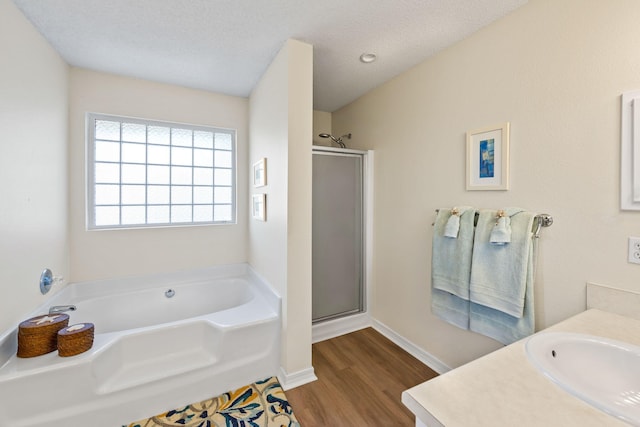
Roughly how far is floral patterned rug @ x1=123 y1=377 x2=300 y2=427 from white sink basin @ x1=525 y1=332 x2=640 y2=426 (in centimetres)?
135

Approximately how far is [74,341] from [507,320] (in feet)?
8.24

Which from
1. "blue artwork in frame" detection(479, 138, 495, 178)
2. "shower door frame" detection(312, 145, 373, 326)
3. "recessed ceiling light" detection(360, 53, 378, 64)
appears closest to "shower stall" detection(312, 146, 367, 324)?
"shower door frame" detection(312, 145, 373, 326)

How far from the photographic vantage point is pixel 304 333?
6.52ft

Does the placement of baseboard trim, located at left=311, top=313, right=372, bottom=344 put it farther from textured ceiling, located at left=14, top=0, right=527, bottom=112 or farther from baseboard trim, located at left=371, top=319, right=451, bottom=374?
textured ceiling, located at left=14, top=0, right=527, bottom=112

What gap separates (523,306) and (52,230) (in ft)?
10.6

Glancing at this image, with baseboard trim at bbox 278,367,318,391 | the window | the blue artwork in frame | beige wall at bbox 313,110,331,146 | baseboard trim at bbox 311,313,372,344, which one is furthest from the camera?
beige wall at bbox 313,110,331,146

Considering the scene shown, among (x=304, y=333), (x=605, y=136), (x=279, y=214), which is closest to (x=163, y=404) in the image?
(x=304, y=333)

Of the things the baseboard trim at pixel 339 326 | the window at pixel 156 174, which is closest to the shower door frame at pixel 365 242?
the baseboard trim at pixel 339 326

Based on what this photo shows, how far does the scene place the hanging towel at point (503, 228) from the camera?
5.01 feet

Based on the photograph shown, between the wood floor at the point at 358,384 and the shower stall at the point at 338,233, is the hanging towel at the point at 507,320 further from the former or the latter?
the shower stall at the point at 338,233

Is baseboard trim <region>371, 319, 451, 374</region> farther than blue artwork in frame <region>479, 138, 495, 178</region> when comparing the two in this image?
Yes

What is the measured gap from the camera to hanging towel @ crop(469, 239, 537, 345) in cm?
147

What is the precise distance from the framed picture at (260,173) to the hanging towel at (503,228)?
5.67 ft

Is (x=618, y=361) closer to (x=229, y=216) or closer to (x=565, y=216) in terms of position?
(x=565, y=216)
